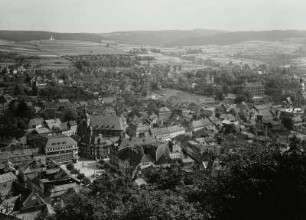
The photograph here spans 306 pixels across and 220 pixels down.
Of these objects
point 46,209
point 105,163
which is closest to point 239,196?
point 46,209

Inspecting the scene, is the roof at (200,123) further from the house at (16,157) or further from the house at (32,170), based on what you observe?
the house at (32,170)

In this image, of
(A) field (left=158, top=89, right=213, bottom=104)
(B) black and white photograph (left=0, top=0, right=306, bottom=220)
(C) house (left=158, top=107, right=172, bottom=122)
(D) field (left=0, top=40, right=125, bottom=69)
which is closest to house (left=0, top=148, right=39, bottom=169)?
(B) black and white photograph (left=0, top=0, right=306, bottom=220)

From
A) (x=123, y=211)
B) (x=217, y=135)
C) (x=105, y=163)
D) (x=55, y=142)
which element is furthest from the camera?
(x=217, y=135)

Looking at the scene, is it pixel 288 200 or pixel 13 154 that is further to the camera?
pixel 13 154

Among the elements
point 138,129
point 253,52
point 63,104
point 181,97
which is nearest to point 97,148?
point 138,129

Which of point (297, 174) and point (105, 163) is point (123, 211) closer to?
point (297, 174)

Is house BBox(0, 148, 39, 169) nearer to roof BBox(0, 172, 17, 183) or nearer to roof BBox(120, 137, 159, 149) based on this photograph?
roof BBox(0, 172, 17, 183)

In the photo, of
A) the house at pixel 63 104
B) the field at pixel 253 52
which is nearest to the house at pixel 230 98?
the house at pixel 63 104
